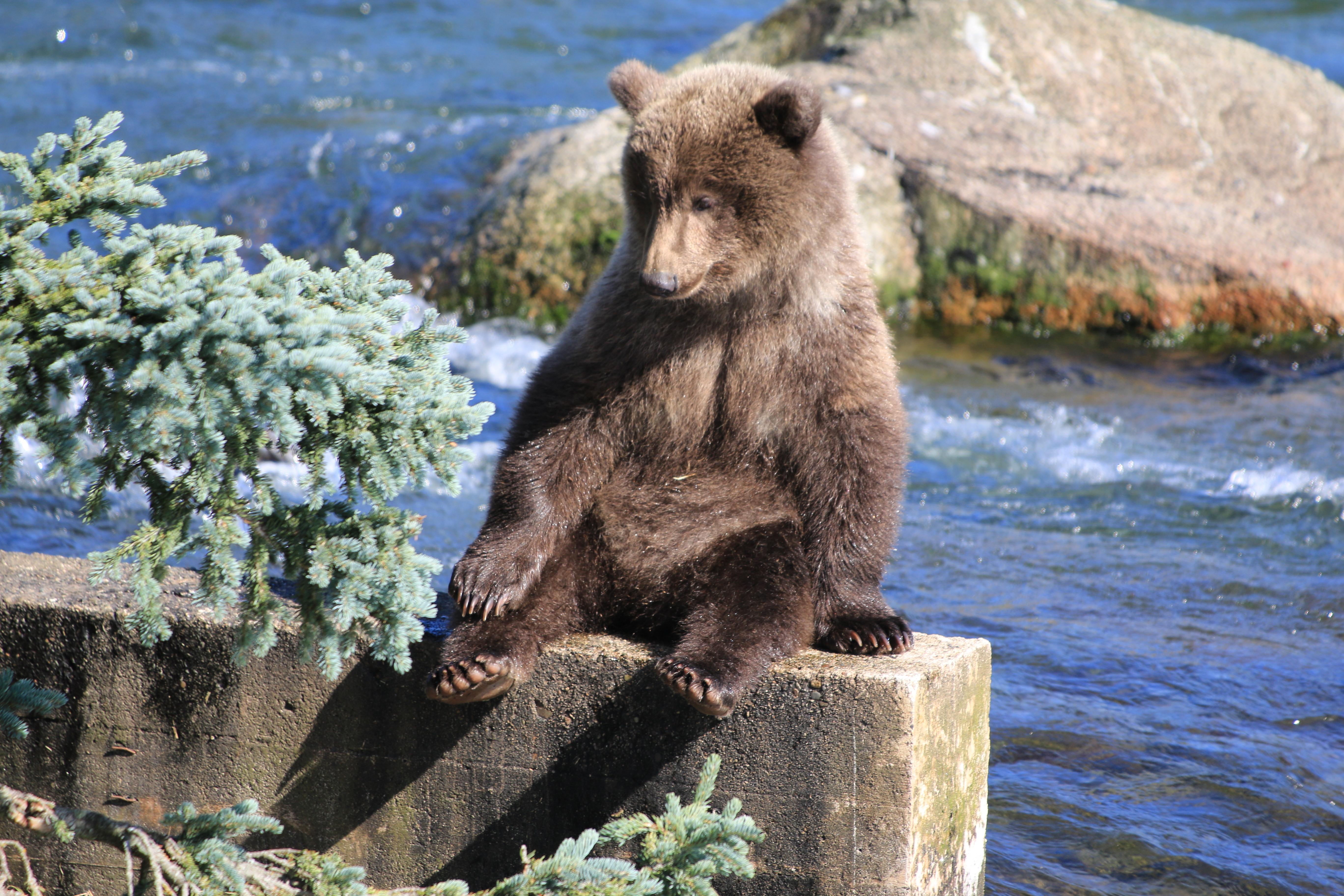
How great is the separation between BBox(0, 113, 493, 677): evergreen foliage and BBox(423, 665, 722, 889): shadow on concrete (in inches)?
30.2

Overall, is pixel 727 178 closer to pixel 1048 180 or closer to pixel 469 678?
pixel 469 678

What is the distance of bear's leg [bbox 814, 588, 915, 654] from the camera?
3232 millimetres

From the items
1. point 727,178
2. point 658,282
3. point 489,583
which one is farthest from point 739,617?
point 727,178

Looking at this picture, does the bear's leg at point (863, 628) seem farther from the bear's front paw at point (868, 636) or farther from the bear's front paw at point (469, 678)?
the bear's front paw at point (469, 678)

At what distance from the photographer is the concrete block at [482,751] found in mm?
3053

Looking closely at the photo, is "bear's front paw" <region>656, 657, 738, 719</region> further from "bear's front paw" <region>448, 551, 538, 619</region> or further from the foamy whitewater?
the foamy whitewater

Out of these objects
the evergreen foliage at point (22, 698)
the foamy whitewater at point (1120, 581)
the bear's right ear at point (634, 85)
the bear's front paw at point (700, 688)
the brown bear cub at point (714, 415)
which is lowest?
the foamy whitewater at point (1120, 581)

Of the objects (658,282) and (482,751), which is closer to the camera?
(482,751)

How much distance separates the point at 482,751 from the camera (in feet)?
10.7

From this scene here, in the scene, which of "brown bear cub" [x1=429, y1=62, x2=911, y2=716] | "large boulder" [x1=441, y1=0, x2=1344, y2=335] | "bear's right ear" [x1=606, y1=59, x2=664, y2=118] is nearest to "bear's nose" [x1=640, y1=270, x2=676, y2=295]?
"brown bear cub" [x1=429, y1=62, x2=911, y2=716]

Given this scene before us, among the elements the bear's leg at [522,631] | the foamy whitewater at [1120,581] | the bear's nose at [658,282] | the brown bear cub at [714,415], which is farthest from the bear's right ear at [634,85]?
the foamy whitewater at [1120,581]

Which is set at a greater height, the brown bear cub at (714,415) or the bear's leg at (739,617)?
the brown bear cub at (714,415)

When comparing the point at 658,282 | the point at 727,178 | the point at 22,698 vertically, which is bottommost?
the point at 22,698

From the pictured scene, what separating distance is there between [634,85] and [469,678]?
6.32 ft
